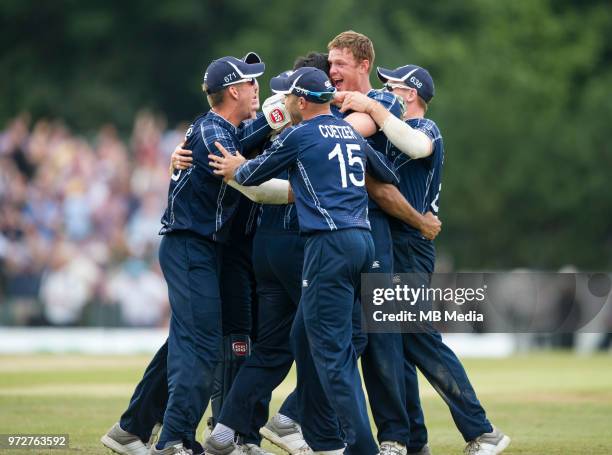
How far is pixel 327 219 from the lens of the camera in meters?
8.95

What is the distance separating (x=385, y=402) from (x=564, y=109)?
115 feet

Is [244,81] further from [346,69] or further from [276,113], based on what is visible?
[346,69]

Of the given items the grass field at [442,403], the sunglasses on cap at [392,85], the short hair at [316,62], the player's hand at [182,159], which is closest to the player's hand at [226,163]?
the player's hand at [182,159]

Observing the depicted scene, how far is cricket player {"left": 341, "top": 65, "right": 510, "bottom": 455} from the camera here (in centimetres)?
968

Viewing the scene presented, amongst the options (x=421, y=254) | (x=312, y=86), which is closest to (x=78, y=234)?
(x=421, y=254)

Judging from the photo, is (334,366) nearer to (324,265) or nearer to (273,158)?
(324,265)

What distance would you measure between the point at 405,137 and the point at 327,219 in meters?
1.08

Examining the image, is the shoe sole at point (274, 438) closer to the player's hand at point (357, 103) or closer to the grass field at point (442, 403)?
the grass field at point (442, 403)

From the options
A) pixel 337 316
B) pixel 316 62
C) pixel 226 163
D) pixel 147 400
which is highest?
pixel 316 62

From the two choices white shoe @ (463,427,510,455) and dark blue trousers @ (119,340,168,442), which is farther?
dark blue trousers @ (119,340,168,442)

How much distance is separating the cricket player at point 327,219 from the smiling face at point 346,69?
869 mm

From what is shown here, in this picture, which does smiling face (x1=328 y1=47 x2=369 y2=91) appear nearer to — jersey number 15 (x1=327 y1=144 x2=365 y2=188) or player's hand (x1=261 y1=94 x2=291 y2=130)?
player's hand (x1=261 y1=94 x2=291 y2=130)

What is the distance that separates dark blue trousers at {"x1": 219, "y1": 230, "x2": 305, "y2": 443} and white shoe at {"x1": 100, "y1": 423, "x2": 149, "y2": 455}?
2.28 ft

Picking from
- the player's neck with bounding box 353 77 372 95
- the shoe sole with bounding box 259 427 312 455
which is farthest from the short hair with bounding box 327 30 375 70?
the shoe sole with bounding box 259 427 312 455
